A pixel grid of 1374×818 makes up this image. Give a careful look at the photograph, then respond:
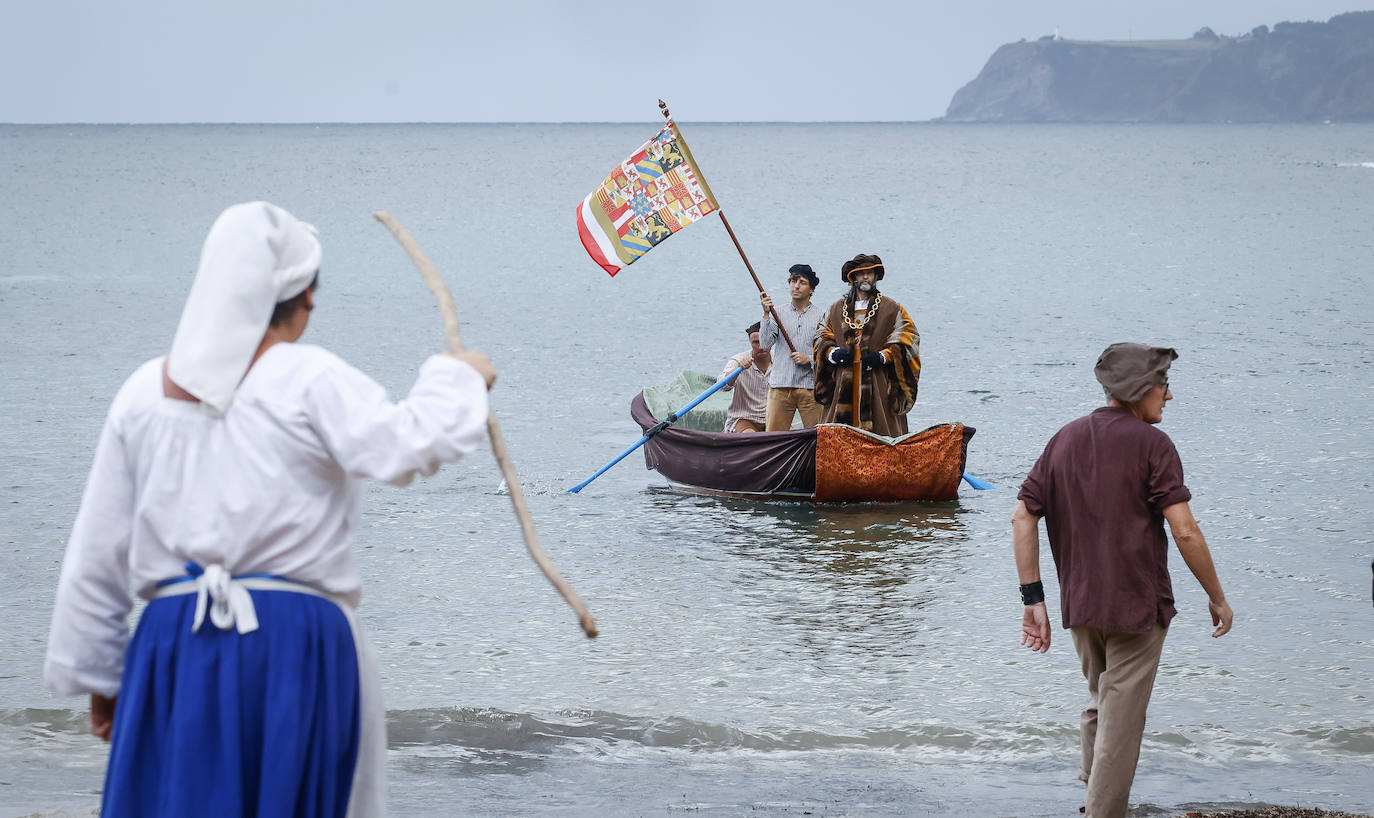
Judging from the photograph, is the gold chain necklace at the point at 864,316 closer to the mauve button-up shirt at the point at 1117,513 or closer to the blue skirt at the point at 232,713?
the mauve button-up shirt at the point at 1117,513

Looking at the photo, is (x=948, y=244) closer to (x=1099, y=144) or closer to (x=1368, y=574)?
(x=1368, y=574)

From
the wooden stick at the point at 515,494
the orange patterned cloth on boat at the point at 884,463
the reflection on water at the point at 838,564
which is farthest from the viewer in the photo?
the orange patterned cloth on boat at the point at 884,463

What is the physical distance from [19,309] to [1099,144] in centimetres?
14961

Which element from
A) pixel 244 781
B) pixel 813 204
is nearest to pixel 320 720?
pixel 244 781

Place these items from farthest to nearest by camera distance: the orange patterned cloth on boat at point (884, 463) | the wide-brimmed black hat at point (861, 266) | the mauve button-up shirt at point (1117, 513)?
the orange patterned cloth on boat at point (884, 463), the wide-brimmed black hat at point (861, 266), the mauve button-up shirt at point (1117, 513)

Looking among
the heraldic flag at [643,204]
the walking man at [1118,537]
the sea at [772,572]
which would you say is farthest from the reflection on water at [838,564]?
the walking man at [1118,537]

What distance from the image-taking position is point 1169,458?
4.38m

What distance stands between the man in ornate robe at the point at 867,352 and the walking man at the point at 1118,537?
6.08 m

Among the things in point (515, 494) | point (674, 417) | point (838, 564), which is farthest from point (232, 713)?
point (674, 417)

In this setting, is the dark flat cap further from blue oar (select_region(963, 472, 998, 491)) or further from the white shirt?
blue oar (select_region(963, 472, 998, 491))

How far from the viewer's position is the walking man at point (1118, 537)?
440 centimetres

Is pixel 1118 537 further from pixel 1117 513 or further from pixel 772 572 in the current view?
pixel 772 572

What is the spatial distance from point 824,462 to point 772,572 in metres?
1.50

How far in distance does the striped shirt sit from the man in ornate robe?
19 centimetres
